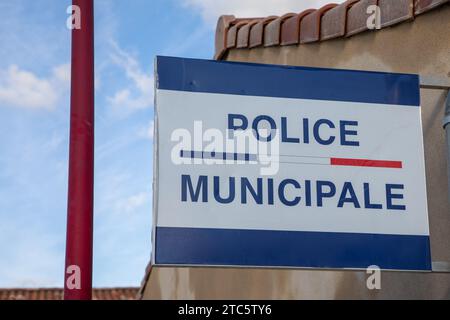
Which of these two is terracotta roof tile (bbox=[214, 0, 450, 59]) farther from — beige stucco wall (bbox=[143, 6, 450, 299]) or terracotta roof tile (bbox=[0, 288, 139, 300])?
terracotta roof tile (bbox=[0, 288, 139, 300])

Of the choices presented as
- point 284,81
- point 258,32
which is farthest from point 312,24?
point 284,81

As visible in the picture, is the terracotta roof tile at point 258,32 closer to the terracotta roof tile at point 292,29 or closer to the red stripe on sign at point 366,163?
the terracotta roof tile at point 292,29

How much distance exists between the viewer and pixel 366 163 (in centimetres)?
446

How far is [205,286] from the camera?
8727 millimetres

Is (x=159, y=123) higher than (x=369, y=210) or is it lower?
higher

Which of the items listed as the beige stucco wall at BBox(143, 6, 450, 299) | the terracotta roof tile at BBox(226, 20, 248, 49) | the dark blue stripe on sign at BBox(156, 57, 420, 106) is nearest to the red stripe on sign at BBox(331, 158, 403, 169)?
the dark blue stripe on sign at BBox(156, 57, 420, 106)

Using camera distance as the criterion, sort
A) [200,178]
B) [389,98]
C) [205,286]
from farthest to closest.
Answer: [205,286] < [389,98] < [200,178]

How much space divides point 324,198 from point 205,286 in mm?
4573

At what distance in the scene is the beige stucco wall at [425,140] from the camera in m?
5.35
